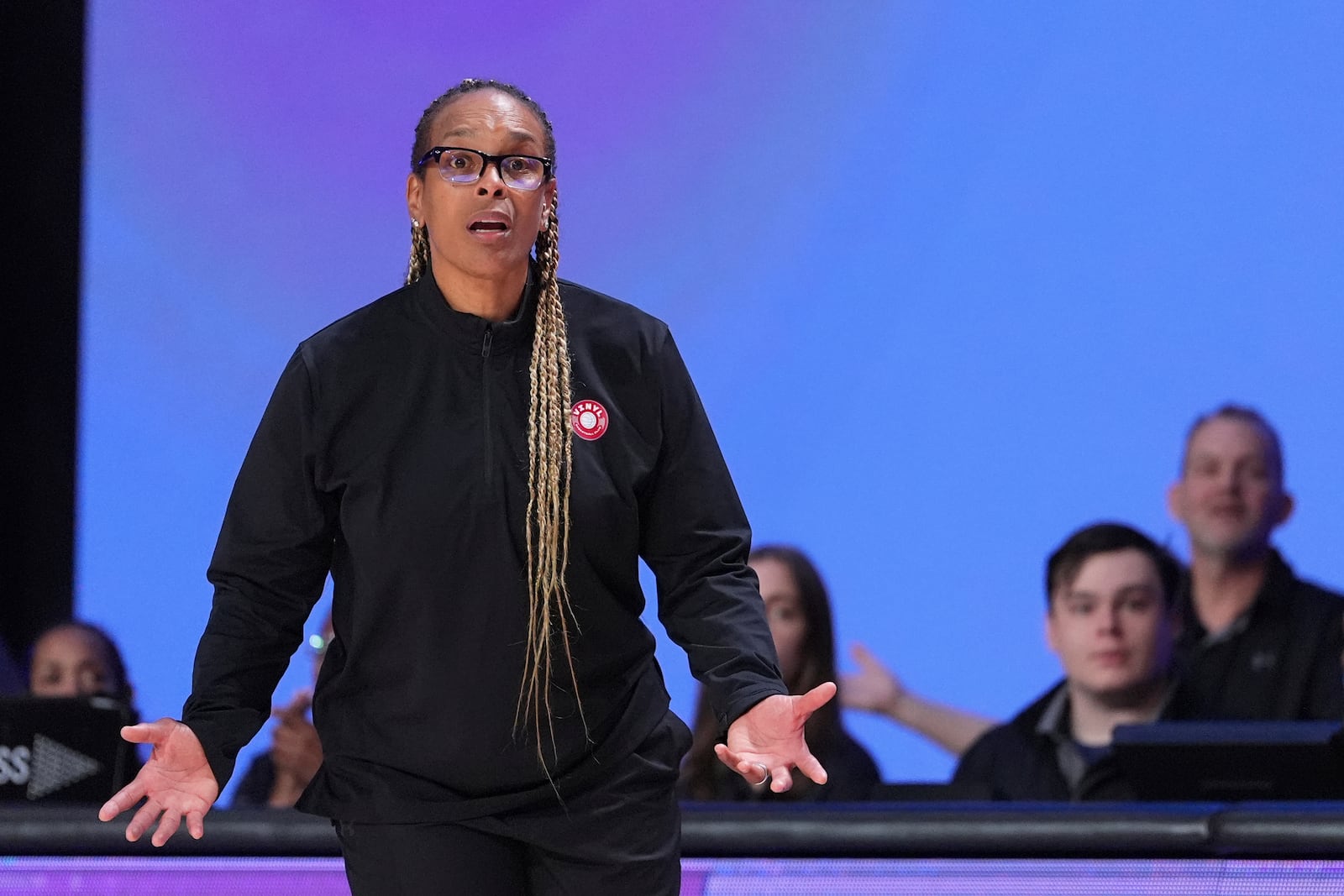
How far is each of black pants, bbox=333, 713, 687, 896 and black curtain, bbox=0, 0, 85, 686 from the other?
3502mm

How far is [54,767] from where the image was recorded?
2590 mm

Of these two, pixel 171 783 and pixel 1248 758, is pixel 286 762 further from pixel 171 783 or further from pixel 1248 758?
pixel 171 783

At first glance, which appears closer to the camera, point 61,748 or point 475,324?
point 475,324

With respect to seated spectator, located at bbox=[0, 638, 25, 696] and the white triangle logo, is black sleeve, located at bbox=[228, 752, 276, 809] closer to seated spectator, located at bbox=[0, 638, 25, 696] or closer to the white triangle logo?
seated spectator, located at bbox=[0, 638, 25, 696]

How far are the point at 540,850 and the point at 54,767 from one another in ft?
4.11

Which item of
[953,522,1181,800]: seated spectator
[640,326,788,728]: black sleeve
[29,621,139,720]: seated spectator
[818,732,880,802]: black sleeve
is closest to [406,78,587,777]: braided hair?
[640,326,788,728]: black sleeve

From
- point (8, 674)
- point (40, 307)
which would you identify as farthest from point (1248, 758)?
point (40, 307)

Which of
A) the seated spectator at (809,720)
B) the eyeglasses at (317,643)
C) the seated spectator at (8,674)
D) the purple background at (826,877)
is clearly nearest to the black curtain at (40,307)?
the seated spectator at (8,674)

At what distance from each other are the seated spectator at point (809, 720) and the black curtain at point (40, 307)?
6.64 ft

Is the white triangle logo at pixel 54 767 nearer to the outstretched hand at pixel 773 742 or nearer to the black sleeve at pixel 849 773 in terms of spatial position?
the outstretched hand at pixel 773 742

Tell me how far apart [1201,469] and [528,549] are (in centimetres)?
278

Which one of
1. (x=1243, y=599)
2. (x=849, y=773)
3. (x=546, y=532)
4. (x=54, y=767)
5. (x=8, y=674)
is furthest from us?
(x=8, y=674)

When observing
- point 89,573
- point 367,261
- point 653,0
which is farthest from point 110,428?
point 653,0

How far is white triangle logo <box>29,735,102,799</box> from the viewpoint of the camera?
101 inches
